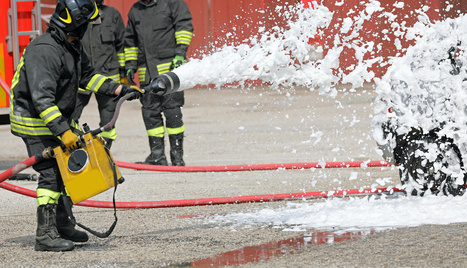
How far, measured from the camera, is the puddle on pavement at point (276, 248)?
14.6 feet

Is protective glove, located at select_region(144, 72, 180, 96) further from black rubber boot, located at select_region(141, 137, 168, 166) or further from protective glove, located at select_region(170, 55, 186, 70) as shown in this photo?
black rubber boot, located at select_region(141, 137, 168, 166)

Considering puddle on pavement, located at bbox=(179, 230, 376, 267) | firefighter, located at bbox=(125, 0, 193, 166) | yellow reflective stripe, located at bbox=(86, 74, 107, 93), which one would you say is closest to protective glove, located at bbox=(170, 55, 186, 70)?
firefighter, located at bbox=(125, 0, 193, 166)

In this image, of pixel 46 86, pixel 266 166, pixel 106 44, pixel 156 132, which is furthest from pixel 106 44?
pixel 46 86

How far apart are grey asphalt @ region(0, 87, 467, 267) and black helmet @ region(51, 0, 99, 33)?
4.79 feet

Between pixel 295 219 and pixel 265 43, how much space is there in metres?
1.48

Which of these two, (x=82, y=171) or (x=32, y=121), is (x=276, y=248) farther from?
(x=32, y=121)

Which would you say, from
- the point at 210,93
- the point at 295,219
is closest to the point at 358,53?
the point at 295,219

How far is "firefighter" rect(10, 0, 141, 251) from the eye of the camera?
4.87 m

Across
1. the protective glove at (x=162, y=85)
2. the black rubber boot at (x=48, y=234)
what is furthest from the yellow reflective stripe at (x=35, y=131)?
the protective glove at (x=162, y=85)

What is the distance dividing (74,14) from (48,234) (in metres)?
1.42

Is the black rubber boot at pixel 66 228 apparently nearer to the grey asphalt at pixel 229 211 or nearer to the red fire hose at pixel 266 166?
the grey asphalt at pixel 229 211

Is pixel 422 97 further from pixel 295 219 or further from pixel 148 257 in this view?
pixel 148 257

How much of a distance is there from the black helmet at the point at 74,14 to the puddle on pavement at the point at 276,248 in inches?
68.5

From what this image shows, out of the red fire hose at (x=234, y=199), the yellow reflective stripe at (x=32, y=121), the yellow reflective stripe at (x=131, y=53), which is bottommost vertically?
the red fire hose at (x=234, y=199)
